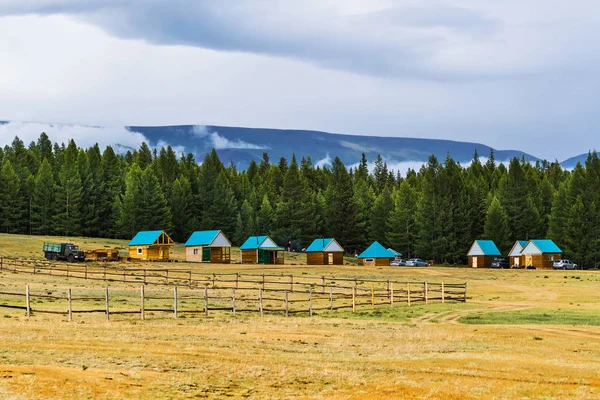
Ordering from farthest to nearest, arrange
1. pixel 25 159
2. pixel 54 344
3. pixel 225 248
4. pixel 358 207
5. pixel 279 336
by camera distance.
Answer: pixel 25 159
pixel 358 207
pixel 225 248
pixel 279 336
pixel 54 344

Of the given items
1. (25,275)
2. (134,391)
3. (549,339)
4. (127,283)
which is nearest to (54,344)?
(134,391)

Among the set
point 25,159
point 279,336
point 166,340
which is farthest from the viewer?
point 25,159

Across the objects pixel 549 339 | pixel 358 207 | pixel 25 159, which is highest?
pixel 25 159

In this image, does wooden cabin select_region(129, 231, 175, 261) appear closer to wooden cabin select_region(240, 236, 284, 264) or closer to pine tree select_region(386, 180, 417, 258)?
wooden cabin select_region(240, 236, 284, 264)

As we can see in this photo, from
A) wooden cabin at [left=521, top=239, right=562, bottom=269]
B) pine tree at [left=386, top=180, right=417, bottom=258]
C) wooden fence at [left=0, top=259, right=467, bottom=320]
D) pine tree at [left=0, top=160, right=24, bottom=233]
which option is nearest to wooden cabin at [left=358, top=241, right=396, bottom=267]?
pine tree at [left=386, top=180, right=417, bottom=258]

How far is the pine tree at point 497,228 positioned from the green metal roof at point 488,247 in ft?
22.3

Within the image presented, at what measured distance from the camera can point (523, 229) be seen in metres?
149

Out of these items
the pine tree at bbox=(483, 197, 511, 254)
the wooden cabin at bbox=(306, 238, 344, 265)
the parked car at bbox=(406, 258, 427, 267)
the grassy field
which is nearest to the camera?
the grassy field

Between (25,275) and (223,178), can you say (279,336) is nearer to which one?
(25,275)

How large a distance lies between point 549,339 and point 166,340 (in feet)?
59.4

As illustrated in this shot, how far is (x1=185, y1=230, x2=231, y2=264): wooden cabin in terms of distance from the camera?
402 ft

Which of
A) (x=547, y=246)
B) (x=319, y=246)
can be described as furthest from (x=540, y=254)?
(x=319, y=246)

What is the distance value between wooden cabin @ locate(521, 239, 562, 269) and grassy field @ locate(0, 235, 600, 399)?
79.8 metres

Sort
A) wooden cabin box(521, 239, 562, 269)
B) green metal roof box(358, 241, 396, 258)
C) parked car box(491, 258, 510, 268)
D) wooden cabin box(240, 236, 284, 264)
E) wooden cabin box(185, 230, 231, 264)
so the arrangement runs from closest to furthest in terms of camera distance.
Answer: wooden cabin box(185, 230, 231, 264), wooden cabin box(240, 236, 284, 264), wooden cabin box(521, 239, 562, 269), green metal roof box(358, 241, 396, 258), parked car box(491, 258, 510, 268)
